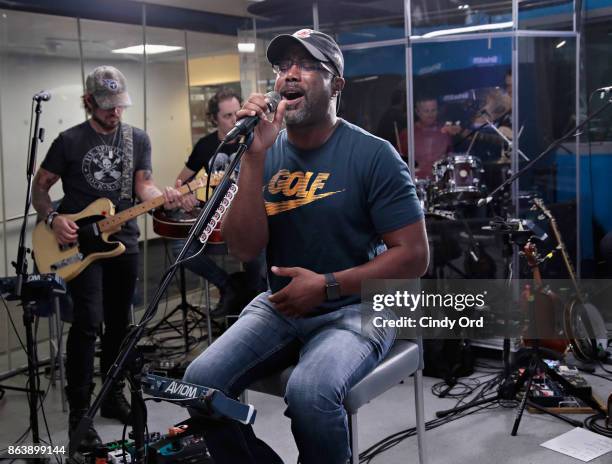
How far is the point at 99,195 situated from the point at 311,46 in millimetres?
1743

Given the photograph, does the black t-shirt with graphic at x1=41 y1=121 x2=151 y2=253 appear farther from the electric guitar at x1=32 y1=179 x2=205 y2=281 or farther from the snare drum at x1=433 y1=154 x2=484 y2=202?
the snare drum at x1=433 y1=154 x2=484 y2=202

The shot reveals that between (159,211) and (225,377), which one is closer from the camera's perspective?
(225,377)

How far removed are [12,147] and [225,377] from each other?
337 cm

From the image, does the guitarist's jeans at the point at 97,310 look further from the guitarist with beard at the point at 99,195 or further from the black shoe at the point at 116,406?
the black shoe at the point at 116,406

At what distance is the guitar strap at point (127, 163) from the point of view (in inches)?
143

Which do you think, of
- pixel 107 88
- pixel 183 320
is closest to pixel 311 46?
pixel 107 88

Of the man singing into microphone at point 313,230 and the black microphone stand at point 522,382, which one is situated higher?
→ the man singing into microphone at point 313,230

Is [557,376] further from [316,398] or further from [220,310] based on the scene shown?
[220,310]

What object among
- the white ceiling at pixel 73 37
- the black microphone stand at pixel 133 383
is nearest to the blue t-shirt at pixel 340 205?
the black microphone stand at pixel 133 383

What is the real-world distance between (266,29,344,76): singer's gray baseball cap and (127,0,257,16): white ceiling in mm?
3764

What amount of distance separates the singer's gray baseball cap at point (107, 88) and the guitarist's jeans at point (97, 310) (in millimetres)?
765

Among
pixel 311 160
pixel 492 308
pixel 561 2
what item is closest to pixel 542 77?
pixel 561 2

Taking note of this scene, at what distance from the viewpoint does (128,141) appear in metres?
3.63

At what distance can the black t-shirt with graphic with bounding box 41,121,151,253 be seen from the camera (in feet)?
11.5
